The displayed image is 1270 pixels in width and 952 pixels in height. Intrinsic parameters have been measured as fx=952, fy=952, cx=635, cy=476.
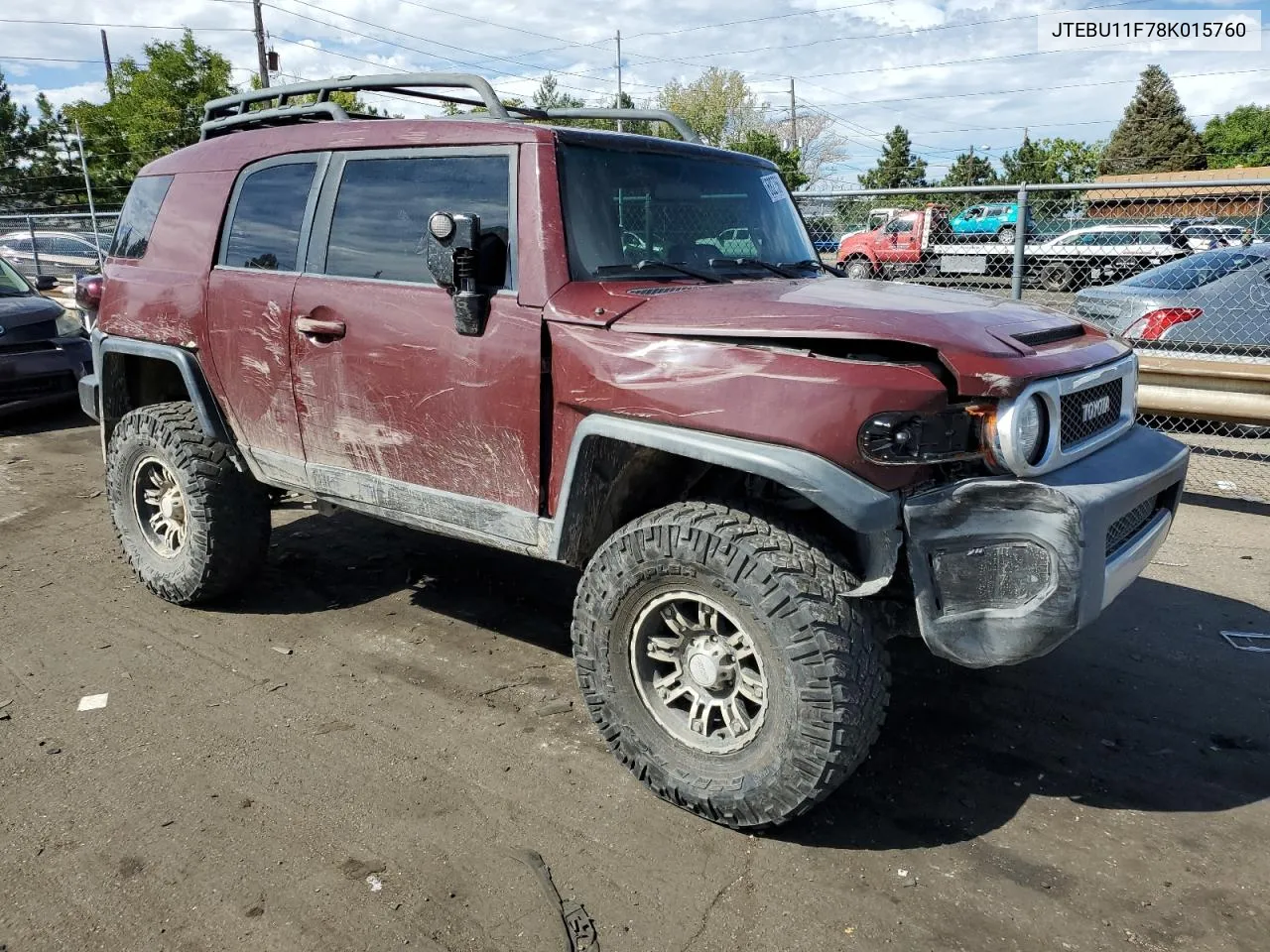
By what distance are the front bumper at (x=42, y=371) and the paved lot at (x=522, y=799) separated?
15.1ft

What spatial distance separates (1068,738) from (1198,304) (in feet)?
19.4

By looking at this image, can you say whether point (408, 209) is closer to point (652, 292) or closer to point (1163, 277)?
point (652, 292)

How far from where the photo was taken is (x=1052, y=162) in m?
52.6

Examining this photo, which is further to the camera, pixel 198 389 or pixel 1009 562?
pixel 198 389

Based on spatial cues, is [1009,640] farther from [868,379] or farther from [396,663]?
[396,663]

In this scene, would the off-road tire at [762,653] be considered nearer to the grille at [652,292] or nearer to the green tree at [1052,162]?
the grille at [652,292]

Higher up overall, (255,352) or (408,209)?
(408,209)

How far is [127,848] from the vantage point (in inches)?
109

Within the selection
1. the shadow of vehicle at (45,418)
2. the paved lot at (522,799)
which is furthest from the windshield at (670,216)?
the shadow of vehicle at (45,418)

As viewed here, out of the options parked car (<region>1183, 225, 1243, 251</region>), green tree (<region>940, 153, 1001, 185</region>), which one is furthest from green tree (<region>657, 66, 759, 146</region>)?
parked car (<region>1183, 225, 1243, 251</region>)

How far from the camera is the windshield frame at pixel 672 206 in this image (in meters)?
3.21

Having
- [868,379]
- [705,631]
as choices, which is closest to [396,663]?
[705,631]

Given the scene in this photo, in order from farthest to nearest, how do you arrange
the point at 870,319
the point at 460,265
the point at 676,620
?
the point at 460,265
the point at 676,620
the point at 870,319

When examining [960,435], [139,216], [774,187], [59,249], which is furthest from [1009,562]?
[59,249]
